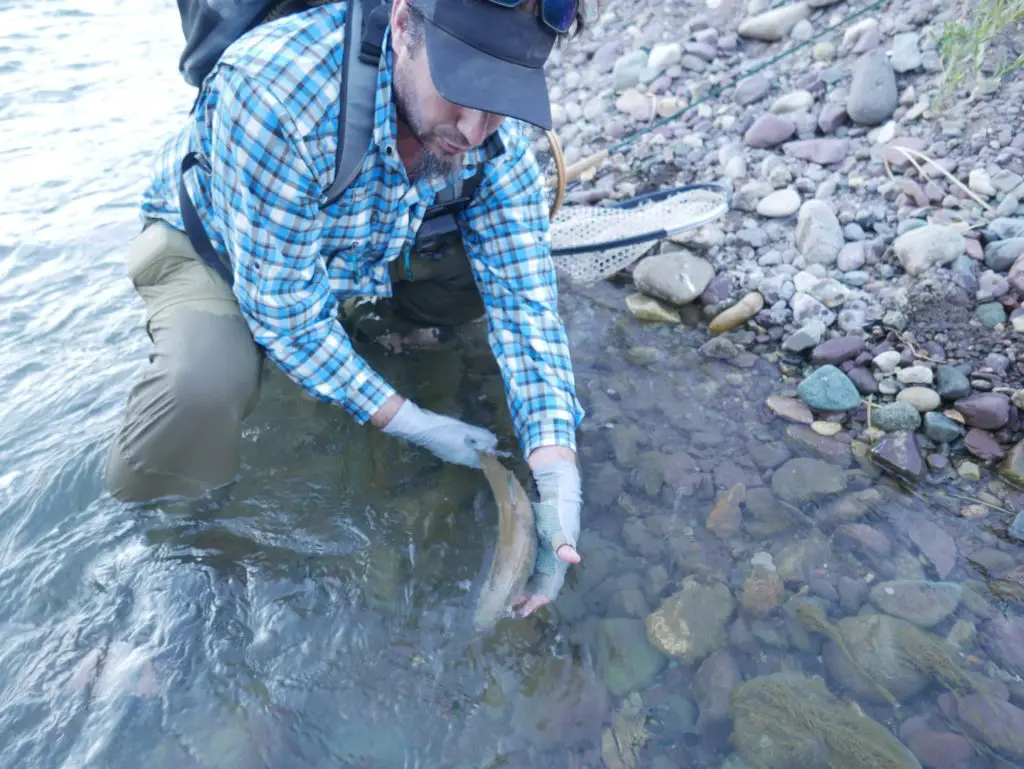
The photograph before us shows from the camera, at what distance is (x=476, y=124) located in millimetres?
2225

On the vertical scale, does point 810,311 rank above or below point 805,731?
above

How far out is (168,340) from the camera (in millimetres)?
2678

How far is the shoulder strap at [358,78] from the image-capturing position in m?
2.21

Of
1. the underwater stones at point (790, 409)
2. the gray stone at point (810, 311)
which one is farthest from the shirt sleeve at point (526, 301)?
the gray stone at point (810, 311)

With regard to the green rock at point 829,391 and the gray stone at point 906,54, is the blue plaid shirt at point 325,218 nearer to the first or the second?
the green rock at point 829,391

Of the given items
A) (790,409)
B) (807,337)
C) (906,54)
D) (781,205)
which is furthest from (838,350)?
(906,54)

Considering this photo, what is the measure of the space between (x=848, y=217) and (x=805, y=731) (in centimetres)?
273

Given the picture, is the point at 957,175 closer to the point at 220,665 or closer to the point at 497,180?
the point at 497,180

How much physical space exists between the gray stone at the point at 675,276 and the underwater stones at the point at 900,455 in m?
1.23

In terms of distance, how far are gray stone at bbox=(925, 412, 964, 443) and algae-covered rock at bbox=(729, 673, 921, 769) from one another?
1280 mm

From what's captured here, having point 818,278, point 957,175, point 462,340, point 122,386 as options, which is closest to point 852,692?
point 818,278

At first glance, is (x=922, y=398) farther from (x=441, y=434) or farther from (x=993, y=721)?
(x=441, y=434)

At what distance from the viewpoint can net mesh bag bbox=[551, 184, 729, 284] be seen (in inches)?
158

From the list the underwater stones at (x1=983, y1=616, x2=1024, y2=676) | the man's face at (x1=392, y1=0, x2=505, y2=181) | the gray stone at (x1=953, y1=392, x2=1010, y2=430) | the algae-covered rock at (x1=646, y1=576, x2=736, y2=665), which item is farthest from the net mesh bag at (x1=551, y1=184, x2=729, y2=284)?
the underwater stones at (x1=983, y1=616, x2=1024, y2=676)
